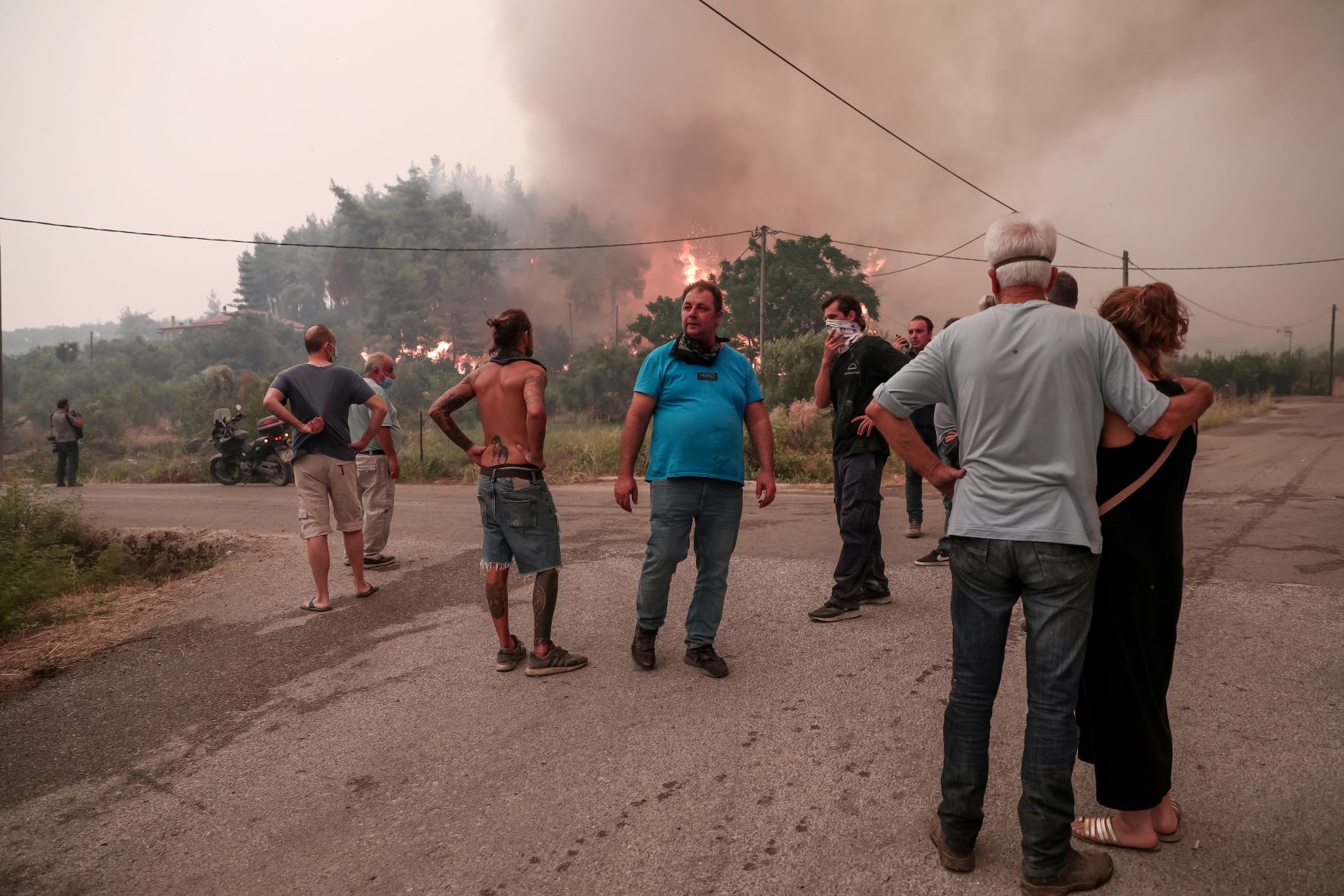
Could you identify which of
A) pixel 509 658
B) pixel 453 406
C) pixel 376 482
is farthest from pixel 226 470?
pixel 509 658

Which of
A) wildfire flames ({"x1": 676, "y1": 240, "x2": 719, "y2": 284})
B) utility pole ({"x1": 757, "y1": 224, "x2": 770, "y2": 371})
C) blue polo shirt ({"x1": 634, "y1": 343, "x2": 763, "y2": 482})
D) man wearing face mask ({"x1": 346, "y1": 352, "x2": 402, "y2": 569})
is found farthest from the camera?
wildfire flames ({"x1": 676, "y1": 240, "x2": 719, "y2": 284})

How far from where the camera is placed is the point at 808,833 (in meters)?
2.59

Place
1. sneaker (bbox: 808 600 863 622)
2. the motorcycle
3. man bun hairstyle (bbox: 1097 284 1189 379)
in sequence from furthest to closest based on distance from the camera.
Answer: the motorcycle < sneaker (bbox: 808 600 863 622) < man bun hairstyle (bbox: 1097 284 1189 379)

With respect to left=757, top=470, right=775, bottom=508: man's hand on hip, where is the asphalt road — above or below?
below

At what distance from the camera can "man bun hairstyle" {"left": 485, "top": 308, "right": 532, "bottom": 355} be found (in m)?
4.20

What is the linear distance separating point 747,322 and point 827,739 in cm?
4036

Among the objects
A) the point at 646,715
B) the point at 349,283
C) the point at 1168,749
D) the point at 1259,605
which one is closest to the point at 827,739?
the point at 646,715

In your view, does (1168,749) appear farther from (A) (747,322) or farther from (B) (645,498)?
(A) (747,322)

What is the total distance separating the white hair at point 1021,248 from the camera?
7.68ft

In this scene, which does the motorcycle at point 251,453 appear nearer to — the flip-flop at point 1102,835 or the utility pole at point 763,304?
the utility pole at point 763,304

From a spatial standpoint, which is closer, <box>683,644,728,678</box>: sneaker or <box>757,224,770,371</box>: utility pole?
<box>683,644,728,678</box>: sneaker

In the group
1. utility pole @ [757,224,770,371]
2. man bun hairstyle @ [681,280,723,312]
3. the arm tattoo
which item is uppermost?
utility pole @ [757,224,770,371]

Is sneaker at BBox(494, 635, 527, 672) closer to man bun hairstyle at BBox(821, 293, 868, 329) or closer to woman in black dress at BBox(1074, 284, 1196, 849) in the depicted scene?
man bun hairstyle at BBox(821, 293, 868, 329)

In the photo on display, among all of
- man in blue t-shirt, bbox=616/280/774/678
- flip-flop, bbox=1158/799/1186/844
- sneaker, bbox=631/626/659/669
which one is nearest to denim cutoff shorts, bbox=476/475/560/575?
man in blue t-shirt, bbox=616/280/774/678
